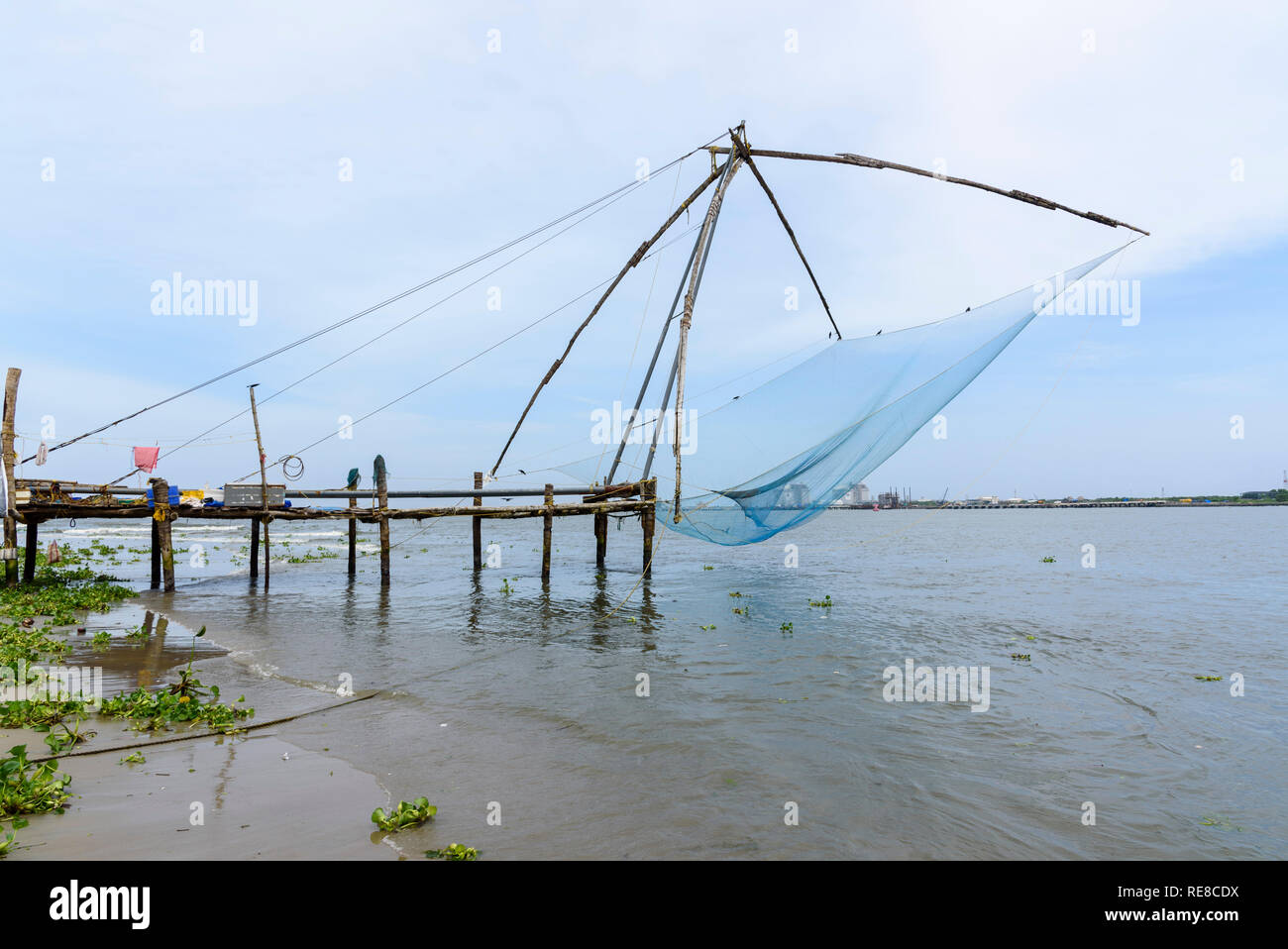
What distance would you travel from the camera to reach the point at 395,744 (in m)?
6.54

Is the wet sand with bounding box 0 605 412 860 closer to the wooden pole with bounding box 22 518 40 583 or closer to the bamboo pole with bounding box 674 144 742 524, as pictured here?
the bamboo pole with bounding box 674 144 742 524

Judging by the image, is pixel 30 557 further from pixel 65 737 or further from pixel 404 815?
pixel 404 815

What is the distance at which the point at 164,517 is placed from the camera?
55.1ft

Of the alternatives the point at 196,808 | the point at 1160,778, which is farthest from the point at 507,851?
the point at 1160,778

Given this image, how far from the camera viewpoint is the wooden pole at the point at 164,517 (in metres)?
16.7

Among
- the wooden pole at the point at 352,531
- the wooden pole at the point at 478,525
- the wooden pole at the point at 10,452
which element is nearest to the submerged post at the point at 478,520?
the wooden pole at the point at 478,525

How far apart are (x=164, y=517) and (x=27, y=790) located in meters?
14.7

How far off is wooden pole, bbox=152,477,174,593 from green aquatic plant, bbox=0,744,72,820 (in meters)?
13.8

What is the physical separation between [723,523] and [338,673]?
7.16m

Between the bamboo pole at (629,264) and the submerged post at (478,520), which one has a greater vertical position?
the bamboo pole at (629,264)

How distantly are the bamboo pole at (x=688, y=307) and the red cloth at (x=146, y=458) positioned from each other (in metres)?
14.4

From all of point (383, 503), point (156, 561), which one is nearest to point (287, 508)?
point (383, 503)

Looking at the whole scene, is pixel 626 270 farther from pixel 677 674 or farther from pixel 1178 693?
pixel 1178 693

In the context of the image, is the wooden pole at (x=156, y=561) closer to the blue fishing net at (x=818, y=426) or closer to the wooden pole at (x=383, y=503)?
the wooden pole at (x=383, y=503)
